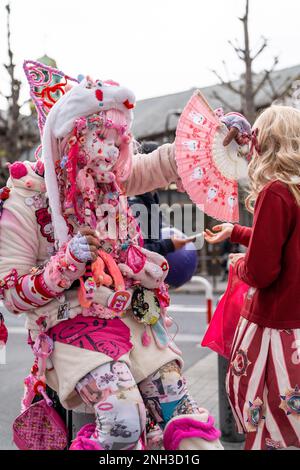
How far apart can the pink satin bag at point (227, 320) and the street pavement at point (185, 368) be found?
6.3 inches

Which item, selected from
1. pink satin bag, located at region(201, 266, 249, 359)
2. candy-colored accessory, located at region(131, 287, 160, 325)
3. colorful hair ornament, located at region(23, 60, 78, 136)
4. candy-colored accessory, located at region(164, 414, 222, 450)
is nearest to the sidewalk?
pink satin bag, located at region(201, 266, 249, 359)

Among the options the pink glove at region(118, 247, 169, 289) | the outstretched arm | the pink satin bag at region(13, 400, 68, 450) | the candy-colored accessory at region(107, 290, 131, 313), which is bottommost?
the pink satin bag at region(13, 400, 68, 450)

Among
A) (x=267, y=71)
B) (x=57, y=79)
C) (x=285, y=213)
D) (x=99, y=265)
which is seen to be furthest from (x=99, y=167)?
(x=267, y=71)

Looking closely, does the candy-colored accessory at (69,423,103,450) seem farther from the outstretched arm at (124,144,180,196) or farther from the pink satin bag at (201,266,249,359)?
the outstretched arm at (124,144,180,196)

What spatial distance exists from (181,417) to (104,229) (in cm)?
68

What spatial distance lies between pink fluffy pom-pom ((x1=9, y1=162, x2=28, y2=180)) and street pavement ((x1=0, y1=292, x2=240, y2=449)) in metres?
0.87

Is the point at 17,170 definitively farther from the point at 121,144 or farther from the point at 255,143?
the point at 255,143

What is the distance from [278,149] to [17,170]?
94 centimetres

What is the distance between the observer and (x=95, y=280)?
1.83m

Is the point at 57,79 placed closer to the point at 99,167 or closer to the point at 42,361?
the point at 99,167

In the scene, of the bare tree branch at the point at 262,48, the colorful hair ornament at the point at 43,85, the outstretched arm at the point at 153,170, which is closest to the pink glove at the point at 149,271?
the outstretched arm at the point at 153,170

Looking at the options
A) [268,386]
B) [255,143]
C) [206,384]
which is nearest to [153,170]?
[255,143]

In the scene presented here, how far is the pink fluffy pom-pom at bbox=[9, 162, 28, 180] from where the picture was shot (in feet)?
6.68

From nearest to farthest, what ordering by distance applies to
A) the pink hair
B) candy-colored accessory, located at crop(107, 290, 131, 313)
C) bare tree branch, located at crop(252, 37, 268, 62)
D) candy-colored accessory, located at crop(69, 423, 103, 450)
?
candy-colored accessory, located at crop(69, 423, 103, 450) → candy-colored accessory, located at crop(107, 290, 131, 313) → the pink hair → bare tree branch, located at crop(252, 37, 268, 62)
